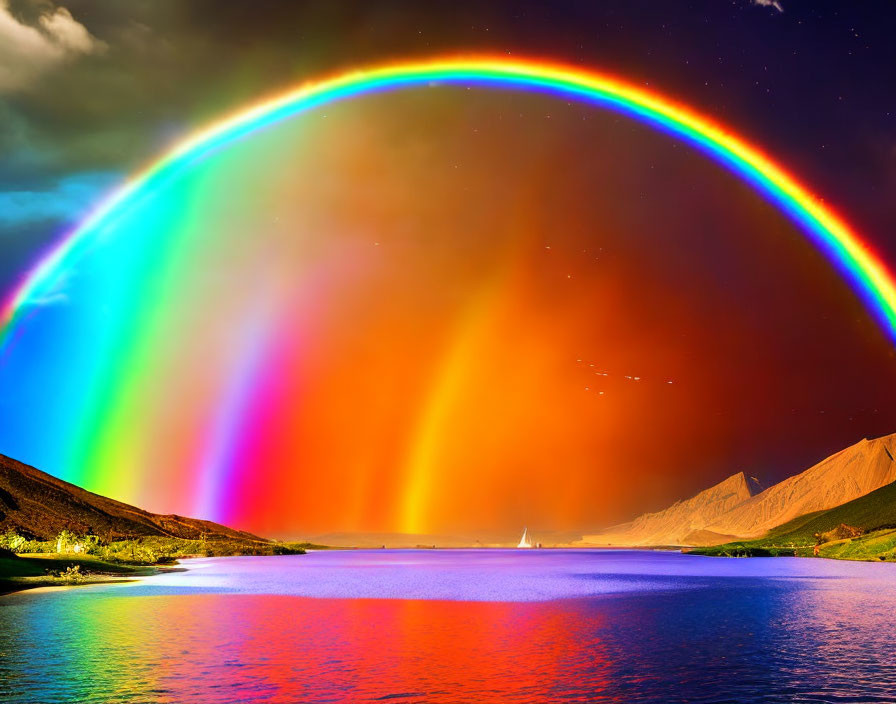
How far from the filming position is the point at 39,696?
34344mm

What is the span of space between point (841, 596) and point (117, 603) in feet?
273

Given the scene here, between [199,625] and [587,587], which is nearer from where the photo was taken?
[199,625]

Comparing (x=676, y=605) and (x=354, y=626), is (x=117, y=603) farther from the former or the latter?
(x=676, y=605)

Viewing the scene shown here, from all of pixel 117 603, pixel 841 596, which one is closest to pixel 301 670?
pixel 117 603

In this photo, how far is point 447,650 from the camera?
1981 inches

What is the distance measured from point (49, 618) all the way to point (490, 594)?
Answer: 57008 mm

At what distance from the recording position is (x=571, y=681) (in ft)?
128

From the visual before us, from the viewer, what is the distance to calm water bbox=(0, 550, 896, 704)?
119 ft

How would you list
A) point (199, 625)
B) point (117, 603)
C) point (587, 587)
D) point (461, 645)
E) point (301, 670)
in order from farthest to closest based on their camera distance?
point (587, 587) → point (117, 603) → point (199, 625) → point (461, 645) → point (301, 670)

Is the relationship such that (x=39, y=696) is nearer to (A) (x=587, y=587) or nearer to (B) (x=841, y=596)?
(B) (x=841, y=596)

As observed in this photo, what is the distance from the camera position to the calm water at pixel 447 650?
36.3 metres

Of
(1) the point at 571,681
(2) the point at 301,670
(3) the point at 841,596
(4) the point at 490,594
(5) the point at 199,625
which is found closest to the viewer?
(1) the point at 571,681

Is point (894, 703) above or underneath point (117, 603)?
underneath

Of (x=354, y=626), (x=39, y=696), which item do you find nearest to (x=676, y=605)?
(x=354, y=626)
